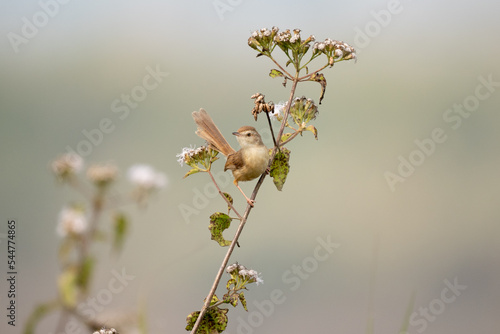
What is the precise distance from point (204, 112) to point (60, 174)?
0.61m

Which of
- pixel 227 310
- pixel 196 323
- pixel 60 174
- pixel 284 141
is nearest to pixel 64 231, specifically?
pixel 60 174

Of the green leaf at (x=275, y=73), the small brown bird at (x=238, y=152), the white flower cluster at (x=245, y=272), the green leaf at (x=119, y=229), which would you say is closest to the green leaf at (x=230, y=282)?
the white flower cluster at (x=245, y=272)

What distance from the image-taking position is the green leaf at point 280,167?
171 cm

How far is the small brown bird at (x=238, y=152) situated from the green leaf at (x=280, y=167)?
0.04 meters

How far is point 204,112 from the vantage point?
1.86m

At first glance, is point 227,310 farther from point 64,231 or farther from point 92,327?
point 64,231

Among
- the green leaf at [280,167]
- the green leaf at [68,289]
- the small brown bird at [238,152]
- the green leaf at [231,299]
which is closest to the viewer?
the green leaf at [68,289]

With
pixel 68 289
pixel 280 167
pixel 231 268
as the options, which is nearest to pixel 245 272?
pixel 231 268

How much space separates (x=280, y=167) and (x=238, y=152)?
0.97 feet

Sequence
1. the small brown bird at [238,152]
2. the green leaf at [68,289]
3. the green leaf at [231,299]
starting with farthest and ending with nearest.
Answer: the small brown bird at [238,152] < the green leaf at [231,299] < the green leaf at [68,289]

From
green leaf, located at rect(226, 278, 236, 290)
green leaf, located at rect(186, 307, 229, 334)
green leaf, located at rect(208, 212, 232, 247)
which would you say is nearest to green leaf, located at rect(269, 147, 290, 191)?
green leaf, located at rect(208, 212, 232, 247)

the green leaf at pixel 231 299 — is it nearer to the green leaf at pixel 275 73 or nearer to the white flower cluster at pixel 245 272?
the white flower cluster at pixel 245 272

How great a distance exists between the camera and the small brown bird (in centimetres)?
185

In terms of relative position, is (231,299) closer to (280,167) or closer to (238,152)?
(280,167)
